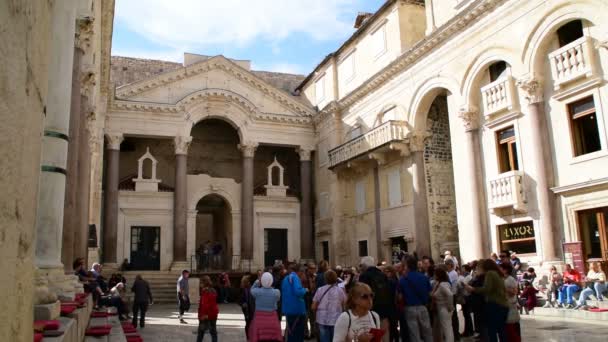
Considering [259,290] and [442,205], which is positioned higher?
[442,205]

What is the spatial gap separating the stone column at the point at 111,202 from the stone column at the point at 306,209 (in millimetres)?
9984

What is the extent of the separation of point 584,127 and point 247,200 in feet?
58.9

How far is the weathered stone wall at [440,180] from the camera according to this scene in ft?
71.7

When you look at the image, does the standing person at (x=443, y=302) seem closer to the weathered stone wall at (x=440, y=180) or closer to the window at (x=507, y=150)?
the window at (x=507, y=150)

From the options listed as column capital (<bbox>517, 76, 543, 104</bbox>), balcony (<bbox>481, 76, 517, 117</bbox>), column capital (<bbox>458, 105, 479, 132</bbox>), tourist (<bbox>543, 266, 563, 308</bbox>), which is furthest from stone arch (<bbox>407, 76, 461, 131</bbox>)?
tourist (<bbox>543, 266, 563, 308</bbox>)

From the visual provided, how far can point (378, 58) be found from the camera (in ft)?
82.8

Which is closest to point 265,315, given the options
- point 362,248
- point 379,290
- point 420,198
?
point 379,290

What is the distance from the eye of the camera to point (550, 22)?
51.6ft

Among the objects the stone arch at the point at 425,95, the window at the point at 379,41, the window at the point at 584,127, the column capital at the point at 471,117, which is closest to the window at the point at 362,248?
the stone arch at the point at 425,95

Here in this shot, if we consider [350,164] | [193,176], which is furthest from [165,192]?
[350,164]

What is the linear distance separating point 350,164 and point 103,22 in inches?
512

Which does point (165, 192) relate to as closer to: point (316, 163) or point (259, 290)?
point (316, 163)

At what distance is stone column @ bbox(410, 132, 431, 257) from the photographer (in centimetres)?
2148

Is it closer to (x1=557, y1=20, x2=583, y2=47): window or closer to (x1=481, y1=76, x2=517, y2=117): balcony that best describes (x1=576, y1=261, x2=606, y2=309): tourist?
(x1=481, y1=76, x2=517, y2=117): balcony
